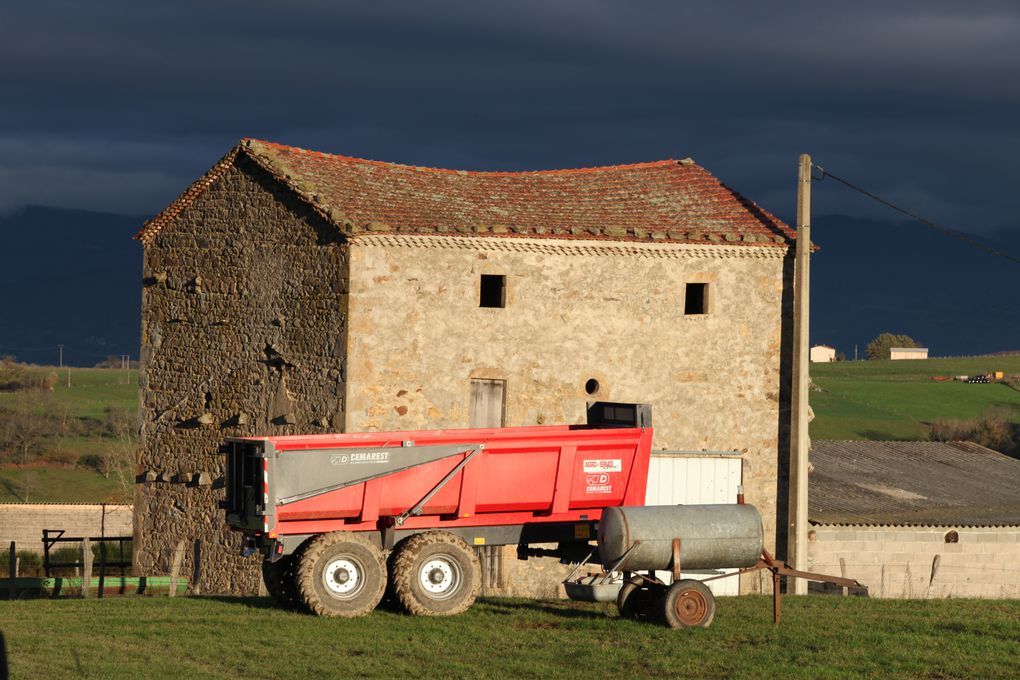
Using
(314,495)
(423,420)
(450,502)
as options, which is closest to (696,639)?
(450,502)

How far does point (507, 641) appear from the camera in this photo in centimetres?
1616

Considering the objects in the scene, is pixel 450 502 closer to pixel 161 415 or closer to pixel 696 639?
pixel 696 639

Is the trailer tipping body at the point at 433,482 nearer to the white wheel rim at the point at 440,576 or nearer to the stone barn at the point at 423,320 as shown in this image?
the white wheel rim at the point at 440,576

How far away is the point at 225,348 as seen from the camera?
26234mm

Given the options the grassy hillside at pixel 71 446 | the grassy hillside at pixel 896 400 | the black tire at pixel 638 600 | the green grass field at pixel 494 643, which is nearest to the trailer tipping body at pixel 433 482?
the green grass field at pixel 494 643

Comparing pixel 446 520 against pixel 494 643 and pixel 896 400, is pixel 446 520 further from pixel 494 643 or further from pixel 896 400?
pixel 896 400

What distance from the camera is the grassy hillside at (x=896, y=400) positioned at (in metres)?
81.4

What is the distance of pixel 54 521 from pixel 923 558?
28.0 meters

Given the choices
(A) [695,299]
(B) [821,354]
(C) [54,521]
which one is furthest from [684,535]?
(B) [821,354]

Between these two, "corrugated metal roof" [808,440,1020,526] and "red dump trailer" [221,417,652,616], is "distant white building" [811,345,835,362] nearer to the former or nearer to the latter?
"corrugated metal roof" [808,440,1020,526]

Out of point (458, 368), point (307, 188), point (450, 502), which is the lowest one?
point (450, 502)

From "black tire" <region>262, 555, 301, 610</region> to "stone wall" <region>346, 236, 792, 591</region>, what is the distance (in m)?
6.43

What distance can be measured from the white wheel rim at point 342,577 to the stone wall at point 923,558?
14.3m

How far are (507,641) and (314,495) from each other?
3.09 metres
